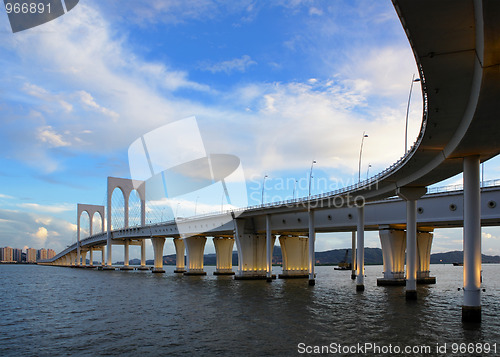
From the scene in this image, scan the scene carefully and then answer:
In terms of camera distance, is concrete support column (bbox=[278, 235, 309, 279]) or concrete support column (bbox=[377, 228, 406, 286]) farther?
concrete support column (bbox=[278, 235, 309, 279])

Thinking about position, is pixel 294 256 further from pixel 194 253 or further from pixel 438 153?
pixel 438 153

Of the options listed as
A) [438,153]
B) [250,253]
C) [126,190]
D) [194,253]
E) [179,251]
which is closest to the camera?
[438,153]

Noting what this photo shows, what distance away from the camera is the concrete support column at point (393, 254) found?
64.6 metres

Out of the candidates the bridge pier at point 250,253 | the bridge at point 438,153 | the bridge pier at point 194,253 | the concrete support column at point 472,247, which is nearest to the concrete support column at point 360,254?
the bridge at point 438,153

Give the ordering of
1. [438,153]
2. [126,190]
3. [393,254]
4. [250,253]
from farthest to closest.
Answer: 1. [126,190]
2. [250,253]
3. [393,254]
4. [438,153]

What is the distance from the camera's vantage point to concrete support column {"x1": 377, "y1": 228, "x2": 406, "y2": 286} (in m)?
64.6

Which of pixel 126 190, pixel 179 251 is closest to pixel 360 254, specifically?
pixel 179 251

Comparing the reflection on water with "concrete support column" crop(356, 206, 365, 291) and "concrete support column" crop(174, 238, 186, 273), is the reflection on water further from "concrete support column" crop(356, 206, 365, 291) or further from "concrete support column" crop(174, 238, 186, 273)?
"concrete support column" crop(174, 238, 186, 273)

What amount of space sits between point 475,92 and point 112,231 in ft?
448

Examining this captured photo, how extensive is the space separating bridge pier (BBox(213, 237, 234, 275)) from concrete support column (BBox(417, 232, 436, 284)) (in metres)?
43.4

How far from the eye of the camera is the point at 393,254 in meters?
64.9

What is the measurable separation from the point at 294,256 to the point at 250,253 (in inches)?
387

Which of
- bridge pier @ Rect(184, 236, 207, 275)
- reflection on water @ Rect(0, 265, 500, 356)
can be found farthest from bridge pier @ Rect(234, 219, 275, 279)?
reflection on water @ Rect(0, 265, 500, 356)

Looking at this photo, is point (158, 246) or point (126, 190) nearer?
point (158, 246)
